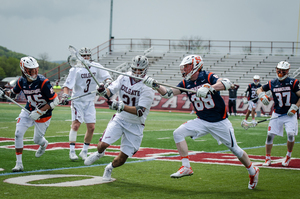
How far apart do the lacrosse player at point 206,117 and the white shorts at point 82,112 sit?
2.73m

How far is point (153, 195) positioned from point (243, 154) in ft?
5.20

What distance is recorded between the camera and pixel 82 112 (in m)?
8.27

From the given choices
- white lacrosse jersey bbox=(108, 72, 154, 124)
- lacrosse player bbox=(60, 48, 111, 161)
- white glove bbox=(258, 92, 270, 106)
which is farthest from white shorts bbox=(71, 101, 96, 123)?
white glove bbox=(258, 92, 270, 106)

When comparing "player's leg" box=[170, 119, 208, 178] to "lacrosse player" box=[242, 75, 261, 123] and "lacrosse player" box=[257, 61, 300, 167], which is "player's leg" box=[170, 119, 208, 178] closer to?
"lacrosse player" box=[257, 61, 300, 167]

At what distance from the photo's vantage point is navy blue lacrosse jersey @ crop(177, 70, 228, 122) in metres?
5.91

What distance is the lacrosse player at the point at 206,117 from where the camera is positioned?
18.8ft

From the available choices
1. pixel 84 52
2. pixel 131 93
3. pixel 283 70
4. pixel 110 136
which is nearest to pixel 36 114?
pixel 110 136

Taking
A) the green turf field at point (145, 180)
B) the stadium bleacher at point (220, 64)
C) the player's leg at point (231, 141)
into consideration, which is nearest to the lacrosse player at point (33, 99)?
the green turf field at point (145, 180)

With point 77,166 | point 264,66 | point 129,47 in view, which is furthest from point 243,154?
point 129,47

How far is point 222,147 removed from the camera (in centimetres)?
1034

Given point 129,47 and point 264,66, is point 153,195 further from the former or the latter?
point 129,47

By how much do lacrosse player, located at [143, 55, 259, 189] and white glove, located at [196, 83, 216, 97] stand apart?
0.05 feet

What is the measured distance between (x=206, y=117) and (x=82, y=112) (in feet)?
10.7

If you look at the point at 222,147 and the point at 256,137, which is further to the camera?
the point at 256,137
